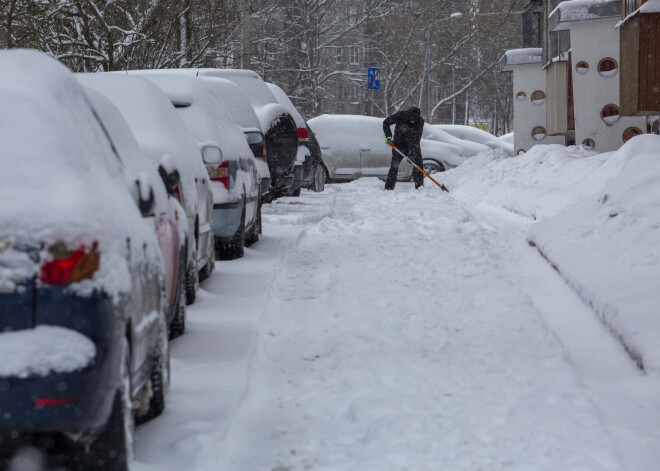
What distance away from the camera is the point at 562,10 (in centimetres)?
1853

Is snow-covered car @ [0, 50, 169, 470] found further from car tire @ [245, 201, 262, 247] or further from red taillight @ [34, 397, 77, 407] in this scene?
car tire @ [245, 201, 262, 247]

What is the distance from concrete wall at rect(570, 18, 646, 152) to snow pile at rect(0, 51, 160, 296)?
16464 mm

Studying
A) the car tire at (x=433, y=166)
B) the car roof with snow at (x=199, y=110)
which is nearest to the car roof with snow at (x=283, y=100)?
the car roof with snow at (x=199, y=110)

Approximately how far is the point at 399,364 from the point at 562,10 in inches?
575

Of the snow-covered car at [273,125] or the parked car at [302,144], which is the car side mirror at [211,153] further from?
the parked car at [302,144]

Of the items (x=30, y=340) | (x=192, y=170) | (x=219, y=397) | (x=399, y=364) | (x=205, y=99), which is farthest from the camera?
(x=205, y=99)

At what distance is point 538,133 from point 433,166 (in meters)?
2.79

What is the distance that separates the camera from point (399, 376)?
16.7ft

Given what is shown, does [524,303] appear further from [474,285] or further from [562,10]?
[562,10]

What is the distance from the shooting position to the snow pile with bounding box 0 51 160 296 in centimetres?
297

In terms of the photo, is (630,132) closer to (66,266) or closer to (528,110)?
(528,110)

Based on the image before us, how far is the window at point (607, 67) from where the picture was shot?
62.2 ft

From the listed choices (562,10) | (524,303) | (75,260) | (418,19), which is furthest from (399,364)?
(418,19)

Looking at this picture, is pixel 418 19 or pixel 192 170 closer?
pixel 192 170
